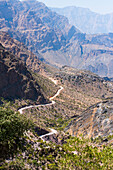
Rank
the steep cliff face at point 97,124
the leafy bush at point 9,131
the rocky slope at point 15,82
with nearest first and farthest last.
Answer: the leafy bush at point 9,131 → the steep cliff face at point 97,124 → the rocky slope at point 15,82

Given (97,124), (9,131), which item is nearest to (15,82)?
(97,124)

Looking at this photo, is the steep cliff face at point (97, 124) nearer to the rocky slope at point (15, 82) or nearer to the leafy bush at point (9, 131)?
the leafy bush at point (9, 131)

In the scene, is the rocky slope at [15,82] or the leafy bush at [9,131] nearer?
the leafy bush at [9,131]

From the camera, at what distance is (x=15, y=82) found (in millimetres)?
117250

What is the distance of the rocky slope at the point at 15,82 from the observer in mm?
111250

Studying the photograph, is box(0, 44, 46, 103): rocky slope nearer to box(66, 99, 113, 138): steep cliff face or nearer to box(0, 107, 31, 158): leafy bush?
box(66, 99, 113, 138): steep cliff face

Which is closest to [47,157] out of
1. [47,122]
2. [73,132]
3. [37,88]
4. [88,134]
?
[88,134]

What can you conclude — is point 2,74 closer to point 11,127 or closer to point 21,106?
point 21,106

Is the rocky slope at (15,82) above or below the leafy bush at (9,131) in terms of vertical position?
below

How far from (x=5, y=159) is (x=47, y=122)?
6495 cm

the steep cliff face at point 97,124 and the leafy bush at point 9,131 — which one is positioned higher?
the leafy bush at point 9,131

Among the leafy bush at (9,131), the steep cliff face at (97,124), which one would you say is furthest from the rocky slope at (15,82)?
the leafy bush at (9,131)

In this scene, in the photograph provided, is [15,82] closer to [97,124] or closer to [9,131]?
[97,124]

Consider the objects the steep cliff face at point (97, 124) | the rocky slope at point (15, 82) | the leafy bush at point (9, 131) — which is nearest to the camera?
the leafy bush at point (9, 131)
